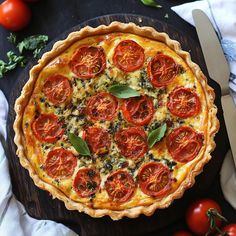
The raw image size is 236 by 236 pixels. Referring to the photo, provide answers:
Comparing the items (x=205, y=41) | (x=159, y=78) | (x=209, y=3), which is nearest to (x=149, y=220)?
(x=159, y=78)

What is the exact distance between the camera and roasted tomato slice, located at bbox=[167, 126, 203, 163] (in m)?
3.58

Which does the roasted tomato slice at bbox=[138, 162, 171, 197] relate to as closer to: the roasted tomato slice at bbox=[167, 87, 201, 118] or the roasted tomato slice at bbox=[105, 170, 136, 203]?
the roasted tomato slice at bbox=[105, 170, 136, 203]

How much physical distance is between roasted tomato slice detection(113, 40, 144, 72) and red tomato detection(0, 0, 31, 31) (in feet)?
2.33

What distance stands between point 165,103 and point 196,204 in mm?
622

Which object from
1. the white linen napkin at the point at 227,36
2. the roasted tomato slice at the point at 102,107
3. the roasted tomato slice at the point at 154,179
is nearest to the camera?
the roasted tomato slice at the point at 154,179

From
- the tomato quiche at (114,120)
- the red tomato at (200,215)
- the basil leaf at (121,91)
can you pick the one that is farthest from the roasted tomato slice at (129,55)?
the red tomato at (200,215)

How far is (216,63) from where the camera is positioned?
3783 millimetres

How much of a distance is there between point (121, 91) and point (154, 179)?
1.74ft

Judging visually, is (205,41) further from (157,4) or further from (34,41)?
(34,41)

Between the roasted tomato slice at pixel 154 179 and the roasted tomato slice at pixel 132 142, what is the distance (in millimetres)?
89

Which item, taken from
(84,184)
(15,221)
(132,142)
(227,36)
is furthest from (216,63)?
(15,221)

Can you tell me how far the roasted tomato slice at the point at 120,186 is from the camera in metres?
3.58

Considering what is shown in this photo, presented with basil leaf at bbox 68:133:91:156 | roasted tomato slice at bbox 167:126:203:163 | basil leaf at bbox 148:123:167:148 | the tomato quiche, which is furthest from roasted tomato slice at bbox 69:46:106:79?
roasted tomato slice at bbox 167:126:203:163

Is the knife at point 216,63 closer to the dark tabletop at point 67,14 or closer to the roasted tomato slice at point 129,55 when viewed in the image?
the dark tabletop at point 67,14
